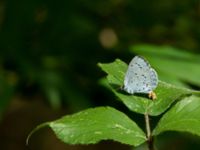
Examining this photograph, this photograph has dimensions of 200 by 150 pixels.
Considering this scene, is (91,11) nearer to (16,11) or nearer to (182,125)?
(16,11)

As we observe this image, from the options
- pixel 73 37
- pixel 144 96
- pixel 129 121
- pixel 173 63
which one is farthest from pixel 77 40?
pixel 129 121

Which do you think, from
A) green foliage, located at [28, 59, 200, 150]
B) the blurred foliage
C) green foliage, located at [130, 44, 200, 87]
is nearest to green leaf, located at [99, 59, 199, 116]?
green foliage, located at [28, 59, 200, 150]

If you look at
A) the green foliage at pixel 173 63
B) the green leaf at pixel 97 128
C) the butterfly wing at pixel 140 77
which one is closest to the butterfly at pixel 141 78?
the butterfly wing at pixel 140 77

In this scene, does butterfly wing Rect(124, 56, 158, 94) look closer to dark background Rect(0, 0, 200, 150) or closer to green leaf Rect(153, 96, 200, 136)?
green leaf Rect(153, 96, 200, 136)

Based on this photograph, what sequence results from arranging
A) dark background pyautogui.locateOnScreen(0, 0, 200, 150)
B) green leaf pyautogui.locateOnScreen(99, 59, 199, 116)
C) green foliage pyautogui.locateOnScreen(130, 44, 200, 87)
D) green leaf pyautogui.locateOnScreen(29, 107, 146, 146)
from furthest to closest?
dark background pyautogui.locateOnScreen(0, 0, 200, 150) < green foliage pyautogui.locateOnScreen(130, 44, 200, 87) < green leaf pyautogui.locateOnScreen(99, 59, 199, 116) < green leaf pyautogui.locateOnScreen(29, 107, 146, 146)

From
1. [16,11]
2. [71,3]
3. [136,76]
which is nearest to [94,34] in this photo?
[71,3]

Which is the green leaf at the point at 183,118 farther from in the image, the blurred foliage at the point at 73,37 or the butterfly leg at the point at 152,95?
→ the blurred foliage at the point at 73,37

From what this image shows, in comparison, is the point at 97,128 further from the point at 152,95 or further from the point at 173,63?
the point at 173,63
